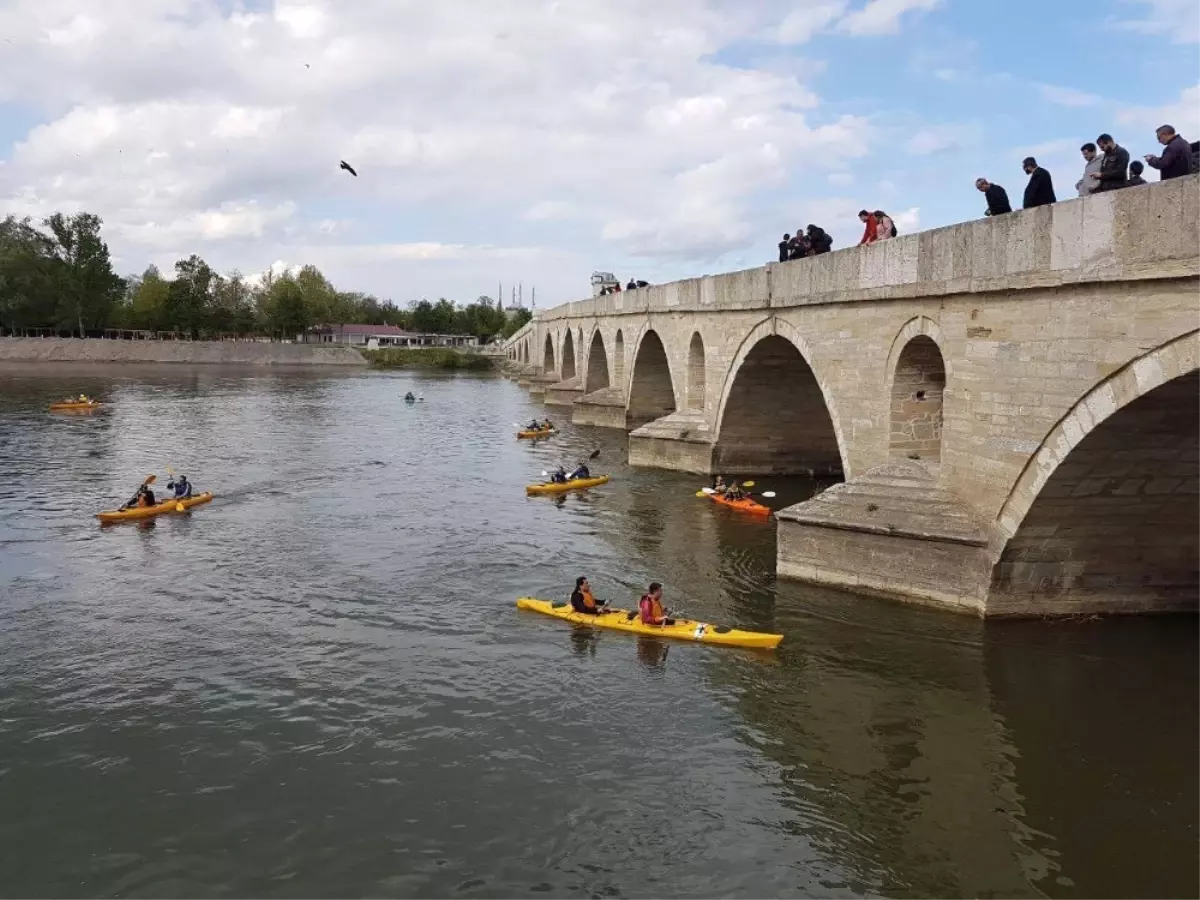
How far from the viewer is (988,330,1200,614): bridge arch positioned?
31.2 ft

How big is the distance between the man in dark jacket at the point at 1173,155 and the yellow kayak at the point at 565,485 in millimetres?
14656

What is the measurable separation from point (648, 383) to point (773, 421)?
10918mm

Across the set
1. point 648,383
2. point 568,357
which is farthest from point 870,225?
point 568,357

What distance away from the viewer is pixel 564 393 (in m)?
48.2

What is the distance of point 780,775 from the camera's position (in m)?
8.77

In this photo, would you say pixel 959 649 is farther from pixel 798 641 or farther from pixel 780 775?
pixel 780 775

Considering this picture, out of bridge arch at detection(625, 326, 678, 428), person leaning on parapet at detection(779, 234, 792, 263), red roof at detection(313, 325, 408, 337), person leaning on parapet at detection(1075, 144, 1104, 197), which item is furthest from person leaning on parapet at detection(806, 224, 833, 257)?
red roof at detection(313, 325, 408, 337)

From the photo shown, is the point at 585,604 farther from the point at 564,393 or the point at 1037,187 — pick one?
the point at 564,393

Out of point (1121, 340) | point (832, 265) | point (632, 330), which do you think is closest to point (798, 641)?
point (1121, 340)

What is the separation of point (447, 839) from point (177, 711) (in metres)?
3.86

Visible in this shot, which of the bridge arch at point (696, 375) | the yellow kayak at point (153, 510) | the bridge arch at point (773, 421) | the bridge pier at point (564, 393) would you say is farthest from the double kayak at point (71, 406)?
the bridge arch at point (773, 421)

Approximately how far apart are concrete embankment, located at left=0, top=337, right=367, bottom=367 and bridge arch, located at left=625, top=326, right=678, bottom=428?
184ft

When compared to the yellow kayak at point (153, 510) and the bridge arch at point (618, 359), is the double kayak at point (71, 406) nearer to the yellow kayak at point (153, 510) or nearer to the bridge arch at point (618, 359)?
the bridge arch at point (618, 359)

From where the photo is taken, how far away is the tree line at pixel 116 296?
3039 inches
